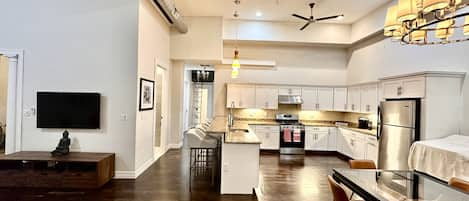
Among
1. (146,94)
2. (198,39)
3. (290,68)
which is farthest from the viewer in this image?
(290,68)

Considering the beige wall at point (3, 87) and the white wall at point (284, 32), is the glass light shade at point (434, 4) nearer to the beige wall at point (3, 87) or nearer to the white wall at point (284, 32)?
the white wall at point (284, 32)

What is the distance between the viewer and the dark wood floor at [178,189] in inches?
168

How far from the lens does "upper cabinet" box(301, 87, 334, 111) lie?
862 centimetres

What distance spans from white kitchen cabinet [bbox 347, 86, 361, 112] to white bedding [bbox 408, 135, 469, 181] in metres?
3.42

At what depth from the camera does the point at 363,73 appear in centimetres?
784

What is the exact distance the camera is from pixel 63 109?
5.11 m

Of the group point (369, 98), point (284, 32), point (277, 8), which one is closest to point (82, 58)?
point (277, 8)

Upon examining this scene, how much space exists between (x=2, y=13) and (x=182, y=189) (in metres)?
4.31

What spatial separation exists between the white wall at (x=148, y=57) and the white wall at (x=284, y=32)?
6.16 ft

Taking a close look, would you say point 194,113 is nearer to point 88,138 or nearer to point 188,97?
point 188,97

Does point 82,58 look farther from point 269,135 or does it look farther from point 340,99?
point 340,99

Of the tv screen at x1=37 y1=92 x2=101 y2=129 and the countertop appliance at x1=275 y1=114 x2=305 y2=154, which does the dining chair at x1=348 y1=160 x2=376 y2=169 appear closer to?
the tv screen at x1=37 y1=92 x2=101 y2=129

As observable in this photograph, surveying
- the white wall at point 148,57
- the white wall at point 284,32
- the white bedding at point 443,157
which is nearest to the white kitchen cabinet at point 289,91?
the white wall at point 284,32

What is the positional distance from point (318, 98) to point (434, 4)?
6335 mm
